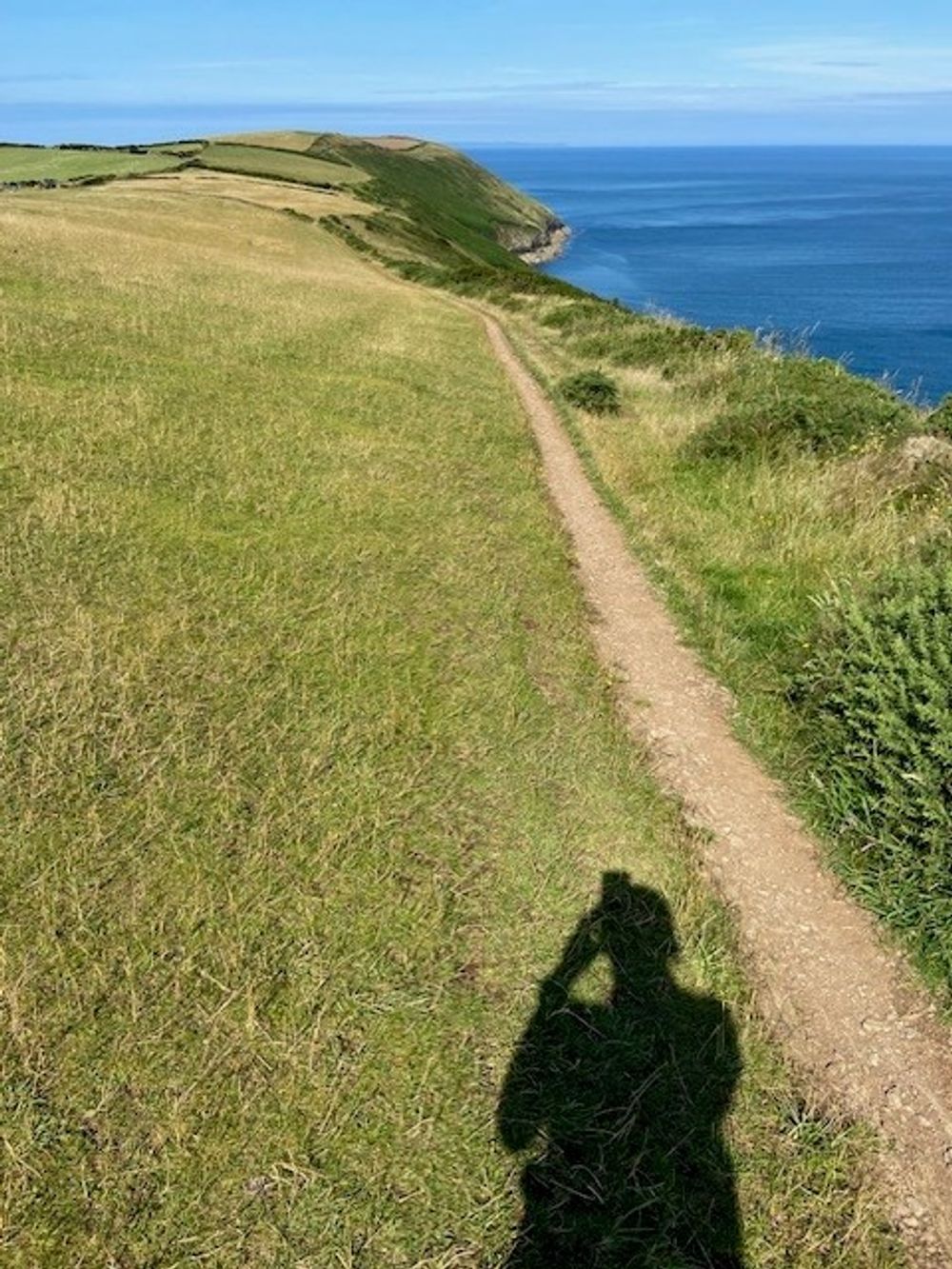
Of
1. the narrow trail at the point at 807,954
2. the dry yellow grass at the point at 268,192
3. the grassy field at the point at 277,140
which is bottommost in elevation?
the narrow trail at the point at 807,954

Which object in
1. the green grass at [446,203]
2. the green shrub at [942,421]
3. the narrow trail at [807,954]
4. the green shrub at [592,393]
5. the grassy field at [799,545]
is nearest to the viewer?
the narrow trail at [807,954]

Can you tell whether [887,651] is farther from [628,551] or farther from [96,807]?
[96,807]

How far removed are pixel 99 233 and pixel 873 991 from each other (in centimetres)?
4559

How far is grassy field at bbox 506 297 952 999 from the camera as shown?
649 cm

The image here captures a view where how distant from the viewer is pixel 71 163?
9406cm

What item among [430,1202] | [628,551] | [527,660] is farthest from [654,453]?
[430,1202]

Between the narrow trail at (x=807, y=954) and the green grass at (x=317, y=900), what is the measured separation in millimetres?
243

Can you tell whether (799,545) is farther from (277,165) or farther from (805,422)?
(277,165)

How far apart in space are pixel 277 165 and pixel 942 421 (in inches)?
4398

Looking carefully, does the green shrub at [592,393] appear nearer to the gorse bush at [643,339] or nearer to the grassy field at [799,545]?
the grassy field at [799,545]

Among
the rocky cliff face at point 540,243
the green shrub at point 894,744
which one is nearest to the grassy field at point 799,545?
the green shrub at point 894,744

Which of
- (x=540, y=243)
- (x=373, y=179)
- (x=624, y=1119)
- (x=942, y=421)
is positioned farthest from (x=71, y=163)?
(x=624, y=1119)

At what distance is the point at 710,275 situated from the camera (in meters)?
130

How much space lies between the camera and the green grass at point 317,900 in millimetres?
3938
